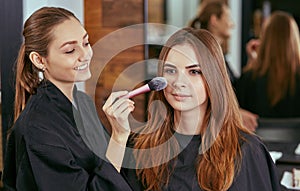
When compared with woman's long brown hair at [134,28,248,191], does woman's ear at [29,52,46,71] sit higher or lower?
higher

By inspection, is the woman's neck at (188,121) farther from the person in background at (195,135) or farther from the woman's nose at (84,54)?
the woman's nose at (84,54)

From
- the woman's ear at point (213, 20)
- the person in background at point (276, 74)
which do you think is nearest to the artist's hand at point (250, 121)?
the person in background at point (276, 74)

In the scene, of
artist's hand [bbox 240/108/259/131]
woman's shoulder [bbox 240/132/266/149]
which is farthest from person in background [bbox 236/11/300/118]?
woman's shoulder [bbox 240/132/266/149]

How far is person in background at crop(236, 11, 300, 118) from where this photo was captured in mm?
2441

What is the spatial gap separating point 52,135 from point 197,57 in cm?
35

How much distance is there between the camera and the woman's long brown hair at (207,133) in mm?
1174

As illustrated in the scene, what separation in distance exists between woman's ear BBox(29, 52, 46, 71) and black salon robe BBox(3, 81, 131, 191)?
1.5 inches

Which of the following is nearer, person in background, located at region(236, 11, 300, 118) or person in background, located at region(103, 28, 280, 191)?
person in background, located at region(103, 28, 280, 191)

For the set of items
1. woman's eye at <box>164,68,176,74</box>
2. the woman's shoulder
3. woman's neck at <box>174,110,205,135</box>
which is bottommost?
the woman's shoulder

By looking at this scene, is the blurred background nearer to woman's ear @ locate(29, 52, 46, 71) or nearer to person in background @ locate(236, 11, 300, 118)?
woman's ear @ locate(29, 52, 46, 71)

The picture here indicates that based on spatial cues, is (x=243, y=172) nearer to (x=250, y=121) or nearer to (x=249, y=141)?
(x=249, y=141)

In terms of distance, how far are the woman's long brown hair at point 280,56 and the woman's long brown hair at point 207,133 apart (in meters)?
1.28

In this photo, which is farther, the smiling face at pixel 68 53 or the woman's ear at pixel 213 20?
the woman's ear at pixel 213 20

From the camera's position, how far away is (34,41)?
1.16 metres
